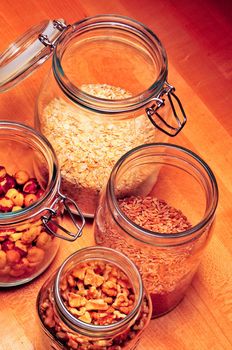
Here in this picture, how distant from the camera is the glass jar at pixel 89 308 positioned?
1.00 m

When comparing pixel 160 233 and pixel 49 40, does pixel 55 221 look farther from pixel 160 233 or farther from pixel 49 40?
pixel 49 40

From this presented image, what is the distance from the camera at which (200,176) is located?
1.18 meters

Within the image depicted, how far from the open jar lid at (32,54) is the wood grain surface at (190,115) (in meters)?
0.17

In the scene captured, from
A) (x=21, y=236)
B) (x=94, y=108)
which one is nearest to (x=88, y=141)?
(x=94, y=108)

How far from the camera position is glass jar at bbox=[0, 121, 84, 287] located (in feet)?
3.66

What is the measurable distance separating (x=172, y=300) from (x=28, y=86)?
0.47 metres

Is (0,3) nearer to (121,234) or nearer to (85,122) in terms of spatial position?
(85,122)

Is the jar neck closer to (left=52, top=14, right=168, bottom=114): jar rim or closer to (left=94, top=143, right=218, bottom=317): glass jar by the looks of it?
(left=94, top=143, right=218, bottom=317): glass jar

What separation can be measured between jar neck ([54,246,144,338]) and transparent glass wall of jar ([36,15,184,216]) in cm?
16

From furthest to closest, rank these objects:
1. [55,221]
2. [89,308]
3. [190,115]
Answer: [190,115], [55,221], [89,308]

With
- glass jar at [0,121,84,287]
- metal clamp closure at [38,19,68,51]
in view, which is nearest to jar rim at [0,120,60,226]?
glass jar at [0,121,84,287]

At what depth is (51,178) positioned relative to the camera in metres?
1.13

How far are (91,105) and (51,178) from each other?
122mm

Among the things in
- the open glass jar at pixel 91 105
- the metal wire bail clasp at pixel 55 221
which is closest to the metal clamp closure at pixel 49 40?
the open glass jar at pixel 91 105
